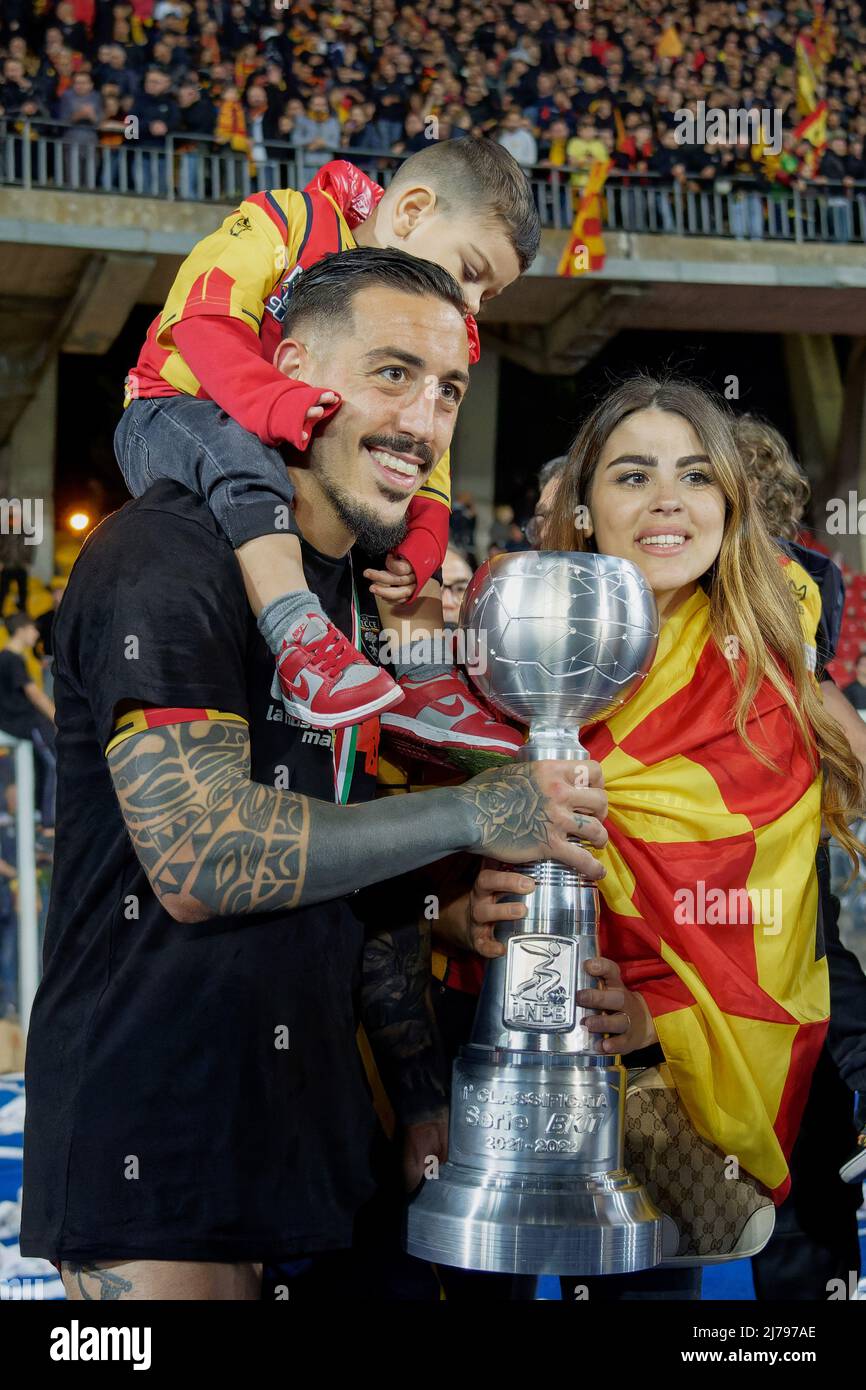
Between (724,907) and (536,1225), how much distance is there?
475 mm

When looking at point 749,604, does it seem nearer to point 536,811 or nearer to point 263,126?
point 536,811

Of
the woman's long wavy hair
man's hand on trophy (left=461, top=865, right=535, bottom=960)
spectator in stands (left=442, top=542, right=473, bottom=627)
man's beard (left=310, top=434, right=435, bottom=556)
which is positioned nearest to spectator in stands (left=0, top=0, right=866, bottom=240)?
spectator in stands (left=442, top=542, right=473, bottom=627)

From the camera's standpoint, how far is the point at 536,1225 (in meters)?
1.53

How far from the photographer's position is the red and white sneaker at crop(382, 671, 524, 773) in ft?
5.82

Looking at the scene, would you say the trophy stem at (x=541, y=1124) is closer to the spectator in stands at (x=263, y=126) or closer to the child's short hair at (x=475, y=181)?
the child's short hair at (x=475, y=181)

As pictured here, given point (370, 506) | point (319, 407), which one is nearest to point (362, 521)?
point (370, 506)

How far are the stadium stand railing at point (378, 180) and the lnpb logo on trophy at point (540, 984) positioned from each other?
7.19 meters

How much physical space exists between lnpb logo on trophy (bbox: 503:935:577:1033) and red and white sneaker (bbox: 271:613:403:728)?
0.32m

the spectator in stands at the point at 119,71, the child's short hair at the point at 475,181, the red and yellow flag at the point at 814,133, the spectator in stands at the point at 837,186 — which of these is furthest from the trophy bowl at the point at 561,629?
the red and yellow flag at the point at 814,133

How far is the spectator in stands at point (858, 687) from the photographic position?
6.17 meters

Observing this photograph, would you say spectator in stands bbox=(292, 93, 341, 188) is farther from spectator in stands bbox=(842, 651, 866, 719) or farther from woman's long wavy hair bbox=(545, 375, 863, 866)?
woman's long wavy hair bbox=(545, 375, 863, 866)
